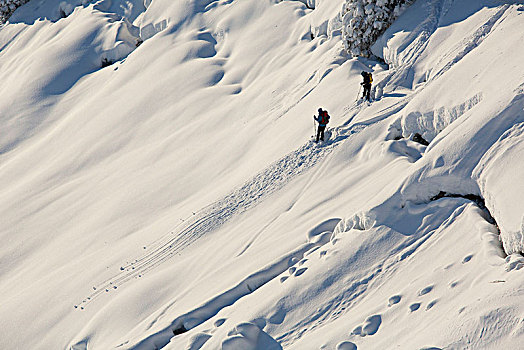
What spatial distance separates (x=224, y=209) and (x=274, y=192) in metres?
1.60

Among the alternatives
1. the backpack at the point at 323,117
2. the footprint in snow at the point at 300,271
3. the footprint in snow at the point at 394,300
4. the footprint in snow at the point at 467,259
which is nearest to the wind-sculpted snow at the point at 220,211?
the backpack at the point at 323,117

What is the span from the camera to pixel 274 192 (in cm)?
1470

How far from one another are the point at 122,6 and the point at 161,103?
14.1 metres

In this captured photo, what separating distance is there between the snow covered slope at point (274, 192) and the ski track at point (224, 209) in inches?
2.7

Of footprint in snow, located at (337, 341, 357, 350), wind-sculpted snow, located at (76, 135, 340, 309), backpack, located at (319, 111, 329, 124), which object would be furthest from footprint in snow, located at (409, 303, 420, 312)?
backpack, located at (319, 111, 329, 124)

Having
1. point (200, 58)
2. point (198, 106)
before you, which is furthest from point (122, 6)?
point (198, 106)

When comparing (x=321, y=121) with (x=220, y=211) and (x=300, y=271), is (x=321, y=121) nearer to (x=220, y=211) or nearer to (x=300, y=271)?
(x=220, y=211)

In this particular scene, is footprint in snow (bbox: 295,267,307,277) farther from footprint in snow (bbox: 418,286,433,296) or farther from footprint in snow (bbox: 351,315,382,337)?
footprint in snow (bbox: 418,286,433,296)

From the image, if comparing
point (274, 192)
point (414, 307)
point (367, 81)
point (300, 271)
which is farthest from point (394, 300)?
point (367, 81)

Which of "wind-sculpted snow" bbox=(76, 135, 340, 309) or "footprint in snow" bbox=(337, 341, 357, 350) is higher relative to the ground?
"wind-sculpted snow" bbox=(76, 135, 340, 309)

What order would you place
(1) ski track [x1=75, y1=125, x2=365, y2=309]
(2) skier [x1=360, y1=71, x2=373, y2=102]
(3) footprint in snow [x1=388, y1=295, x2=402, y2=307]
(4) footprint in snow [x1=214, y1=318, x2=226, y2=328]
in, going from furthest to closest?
(2) skier [x1=360, y1=71, x2=373, y2=102], (1) ski track [x1=75, y1=125, x2=365, y2=309], (4) footprint in snow [x1=214, y1=318, x2=226, y2=328], (3) footprint in snow [x1=388, y1=295, x2=402, y2=307]

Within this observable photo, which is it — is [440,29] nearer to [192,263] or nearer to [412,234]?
[412,234]

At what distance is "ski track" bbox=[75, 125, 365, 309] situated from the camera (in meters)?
14.1

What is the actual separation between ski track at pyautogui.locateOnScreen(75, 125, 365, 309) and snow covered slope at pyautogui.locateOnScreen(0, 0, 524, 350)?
7 cm
